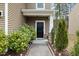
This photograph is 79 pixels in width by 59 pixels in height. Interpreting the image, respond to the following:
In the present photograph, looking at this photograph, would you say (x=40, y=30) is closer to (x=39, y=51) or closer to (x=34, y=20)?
(x=34, y=20)

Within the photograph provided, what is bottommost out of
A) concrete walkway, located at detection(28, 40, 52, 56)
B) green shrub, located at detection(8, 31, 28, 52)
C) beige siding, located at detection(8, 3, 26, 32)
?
concrete walkway, located at detection(28, 40, 52, 56)

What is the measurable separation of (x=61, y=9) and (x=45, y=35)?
282 centimetres

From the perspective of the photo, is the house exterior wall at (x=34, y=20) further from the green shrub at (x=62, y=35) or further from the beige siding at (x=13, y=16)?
the green shrub at (x=62, y=35)

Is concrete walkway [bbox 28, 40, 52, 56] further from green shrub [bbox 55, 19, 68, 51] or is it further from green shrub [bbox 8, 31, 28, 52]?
green shrub [bbox 8, 31, 28, 52]

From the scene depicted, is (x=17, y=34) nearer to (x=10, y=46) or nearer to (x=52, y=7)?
(x=10, y=46)

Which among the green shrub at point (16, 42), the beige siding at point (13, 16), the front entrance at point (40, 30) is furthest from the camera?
the front entrance at point (40, 30)

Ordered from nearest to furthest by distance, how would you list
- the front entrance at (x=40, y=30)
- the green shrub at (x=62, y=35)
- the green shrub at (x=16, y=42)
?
the green shrub at (x=16, y=42), the green shrub at (x=62, y=35), the front entrance at (x=40, y=30)

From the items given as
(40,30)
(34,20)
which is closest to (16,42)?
(40,30)

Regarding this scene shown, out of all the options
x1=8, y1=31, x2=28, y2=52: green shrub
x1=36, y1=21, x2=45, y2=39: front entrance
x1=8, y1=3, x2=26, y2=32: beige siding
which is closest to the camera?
x1=8, y1=31, x2=28, y2=52: green shrub

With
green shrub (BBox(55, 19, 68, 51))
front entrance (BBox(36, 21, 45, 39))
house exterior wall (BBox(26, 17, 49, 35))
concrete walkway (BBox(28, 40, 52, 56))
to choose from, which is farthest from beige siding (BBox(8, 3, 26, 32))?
house exterior wall (BBox(26, 17, 49, 35))

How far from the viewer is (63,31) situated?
9.04 meters

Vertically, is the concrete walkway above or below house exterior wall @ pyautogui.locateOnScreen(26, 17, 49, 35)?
below

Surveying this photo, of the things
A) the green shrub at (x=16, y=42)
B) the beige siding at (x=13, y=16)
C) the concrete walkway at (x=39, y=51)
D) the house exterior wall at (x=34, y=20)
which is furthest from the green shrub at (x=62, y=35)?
the house exterior wall at (x=34, y=20)

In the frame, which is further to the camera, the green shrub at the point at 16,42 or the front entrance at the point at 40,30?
the front entrance at the point at 40,30
